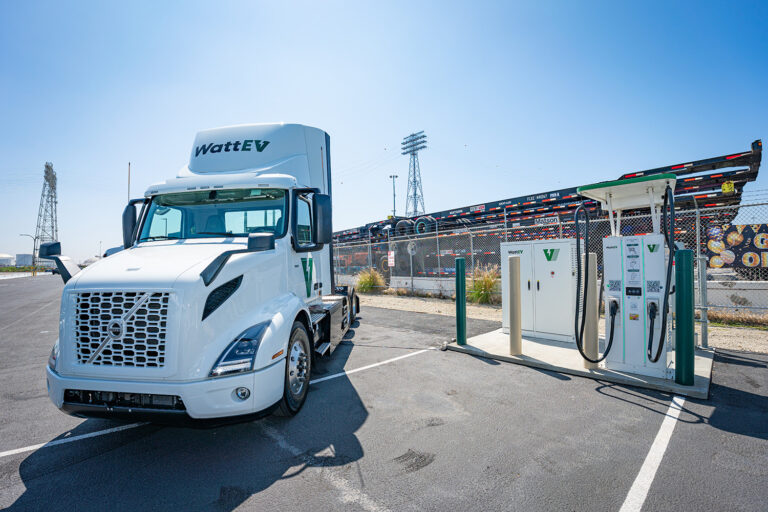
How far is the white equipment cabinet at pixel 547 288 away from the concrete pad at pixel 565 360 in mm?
286

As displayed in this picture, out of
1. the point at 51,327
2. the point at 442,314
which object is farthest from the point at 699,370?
the point at 51,327

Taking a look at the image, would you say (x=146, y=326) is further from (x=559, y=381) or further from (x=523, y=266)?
(x=523, y=266)

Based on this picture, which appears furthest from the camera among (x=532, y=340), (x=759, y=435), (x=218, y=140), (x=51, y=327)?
(x=51, y=327)

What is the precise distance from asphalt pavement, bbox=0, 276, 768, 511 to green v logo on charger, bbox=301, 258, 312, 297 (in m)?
1.27

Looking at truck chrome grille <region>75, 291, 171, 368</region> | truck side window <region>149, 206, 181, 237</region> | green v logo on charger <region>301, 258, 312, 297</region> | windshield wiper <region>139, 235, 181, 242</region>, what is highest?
truck side window <region>149, 206, 181, 237</region>

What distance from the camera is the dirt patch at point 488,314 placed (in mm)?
6395

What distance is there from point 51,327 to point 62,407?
29.5 ft

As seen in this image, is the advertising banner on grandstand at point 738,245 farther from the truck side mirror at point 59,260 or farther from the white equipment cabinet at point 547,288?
the truck side mirror at point 59,260

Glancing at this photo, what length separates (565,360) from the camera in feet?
18.7

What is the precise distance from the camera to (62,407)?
10.3ft

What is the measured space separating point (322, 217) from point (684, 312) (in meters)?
4.28

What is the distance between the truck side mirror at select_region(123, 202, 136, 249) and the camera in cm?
452

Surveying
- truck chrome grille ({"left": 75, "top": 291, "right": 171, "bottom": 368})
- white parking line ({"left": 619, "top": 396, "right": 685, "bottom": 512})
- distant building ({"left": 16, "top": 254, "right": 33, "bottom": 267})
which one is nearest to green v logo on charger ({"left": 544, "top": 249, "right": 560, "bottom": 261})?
white parking line ({"left": 619, "top": 396, "right": 685, "bottom": 512})

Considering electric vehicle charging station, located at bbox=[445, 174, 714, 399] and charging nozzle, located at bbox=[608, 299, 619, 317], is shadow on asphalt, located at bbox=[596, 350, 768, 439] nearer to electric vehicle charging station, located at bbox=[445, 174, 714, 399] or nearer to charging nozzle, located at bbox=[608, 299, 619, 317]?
electric vehicle charging station, located at bbox=[445, 174, 714, 399]
